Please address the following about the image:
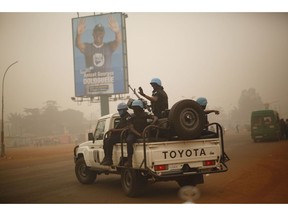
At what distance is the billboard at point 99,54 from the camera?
966 cm

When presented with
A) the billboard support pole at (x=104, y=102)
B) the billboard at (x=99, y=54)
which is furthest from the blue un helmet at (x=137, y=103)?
the billboard support pole at (x=104, y=102)

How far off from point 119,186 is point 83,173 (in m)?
1.18

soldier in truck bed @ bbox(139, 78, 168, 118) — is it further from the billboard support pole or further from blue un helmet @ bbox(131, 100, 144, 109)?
the billboard support pole

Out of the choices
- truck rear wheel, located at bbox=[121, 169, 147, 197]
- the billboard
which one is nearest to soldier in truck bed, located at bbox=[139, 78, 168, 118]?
truck rear wheel, located at bbox=[121, 169, 147, 197]

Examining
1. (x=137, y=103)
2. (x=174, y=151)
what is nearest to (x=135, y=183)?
(x=174, y=151)

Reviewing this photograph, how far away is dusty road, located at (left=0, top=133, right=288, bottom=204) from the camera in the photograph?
696 cm

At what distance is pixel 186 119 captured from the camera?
669 cm

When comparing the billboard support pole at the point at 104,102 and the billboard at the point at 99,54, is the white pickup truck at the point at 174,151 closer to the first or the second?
the billboard at the point at 99,54

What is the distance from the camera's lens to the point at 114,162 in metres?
7.54

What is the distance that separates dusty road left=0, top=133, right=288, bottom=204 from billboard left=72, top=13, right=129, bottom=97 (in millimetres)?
2471

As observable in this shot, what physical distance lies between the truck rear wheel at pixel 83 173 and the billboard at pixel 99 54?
6.32ft
